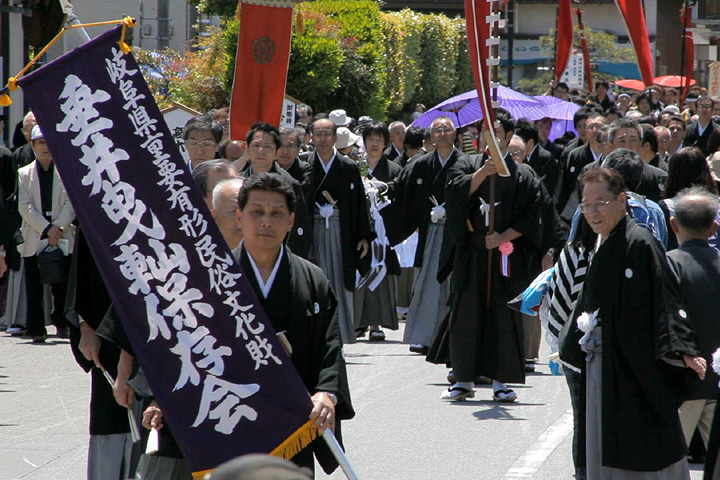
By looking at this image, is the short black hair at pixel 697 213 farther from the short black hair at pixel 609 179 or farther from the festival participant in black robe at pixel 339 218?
the festival participant in black robe at pixel 339 218

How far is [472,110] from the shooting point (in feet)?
49.5

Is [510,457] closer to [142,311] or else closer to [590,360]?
[590,360]

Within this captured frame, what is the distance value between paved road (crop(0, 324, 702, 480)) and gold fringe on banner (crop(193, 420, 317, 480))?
2.22 m

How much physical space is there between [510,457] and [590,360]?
1621 millimetres

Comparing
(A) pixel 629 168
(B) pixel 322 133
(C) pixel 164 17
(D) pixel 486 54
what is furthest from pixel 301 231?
(C) pixel 164 17

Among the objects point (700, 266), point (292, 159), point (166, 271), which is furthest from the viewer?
point (292, 159)

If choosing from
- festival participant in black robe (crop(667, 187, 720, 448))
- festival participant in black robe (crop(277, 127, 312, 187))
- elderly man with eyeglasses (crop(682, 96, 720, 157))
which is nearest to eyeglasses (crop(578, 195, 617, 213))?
festival participant in black robe (crop(667, 187, 720, 448))

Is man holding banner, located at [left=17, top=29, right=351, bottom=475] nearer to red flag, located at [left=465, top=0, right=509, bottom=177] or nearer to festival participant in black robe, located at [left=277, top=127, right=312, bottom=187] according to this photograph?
red flag, located at [left=465, top=0, right=509, bottom=177]

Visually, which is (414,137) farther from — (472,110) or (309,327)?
(309,327)

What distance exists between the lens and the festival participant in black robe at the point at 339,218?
1013cm

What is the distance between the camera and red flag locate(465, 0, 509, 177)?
739 cm

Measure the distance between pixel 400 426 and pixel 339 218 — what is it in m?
3.44

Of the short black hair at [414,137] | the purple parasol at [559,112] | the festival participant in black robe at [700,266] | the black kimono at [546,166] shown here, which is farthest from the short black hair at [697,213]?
the purple parasol at [559,112]

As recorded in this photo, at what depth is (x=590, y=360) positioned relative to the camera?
16.2ft
